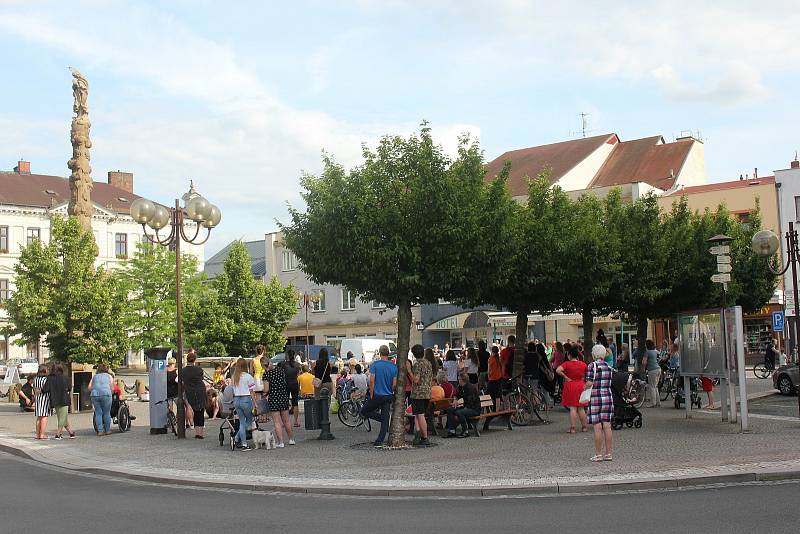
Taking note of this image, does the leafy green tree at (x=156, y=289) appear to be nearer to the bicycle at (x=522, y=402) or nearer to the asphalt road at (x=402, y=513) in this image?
the bicycle at (x=522, y=402)

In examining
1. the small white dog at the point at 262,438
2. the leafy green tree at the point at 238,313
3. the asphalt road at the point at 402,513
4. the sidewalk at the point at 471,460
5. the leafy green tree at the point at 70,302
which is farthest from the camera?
the leafy green tree at the point at 238,313

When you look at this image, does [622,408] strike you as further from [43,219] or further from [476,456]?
[43,219]

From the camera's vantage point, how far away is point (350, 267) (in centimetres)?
1703

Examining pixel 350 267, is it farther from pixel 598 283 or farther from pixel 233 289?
pixel 233 289

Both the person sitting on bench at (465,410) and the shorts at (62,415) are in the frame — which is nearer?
the person sitting on bench at (465,410)

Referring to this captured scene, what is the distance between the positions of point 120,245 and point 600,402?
69704 mm

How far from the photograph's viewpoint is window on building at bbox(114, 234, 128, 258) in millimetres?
77688

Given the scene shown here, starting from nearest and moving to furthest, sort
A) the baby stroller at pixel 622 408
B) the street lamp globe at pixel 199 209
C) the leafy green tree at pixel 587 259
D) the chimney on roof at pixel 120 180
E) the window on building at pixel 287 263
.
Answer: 1. the baby stroller at pixel 622 408
2. the street lamp globe at pixel 199 209
3. the leafy green tree at pixel 587 259
4. the window on building at pixel 287 263
5. the chimney on roof at pixel 120 180

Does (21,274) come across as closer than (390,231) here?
No

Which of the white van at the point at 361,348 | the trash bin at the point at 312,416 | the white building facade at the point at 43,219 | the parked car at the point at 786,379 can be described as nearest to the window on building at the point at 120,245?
the white building facade at the point at 43,219

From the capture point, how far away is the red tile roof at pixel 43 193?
74.1 m

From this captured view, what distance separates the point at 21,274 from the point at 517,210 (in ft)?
64.8

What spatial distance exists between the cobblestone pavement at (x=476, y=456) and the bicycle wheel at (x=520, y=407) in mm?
589

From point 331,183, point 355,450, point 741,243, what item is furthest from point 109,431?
point 741,243
